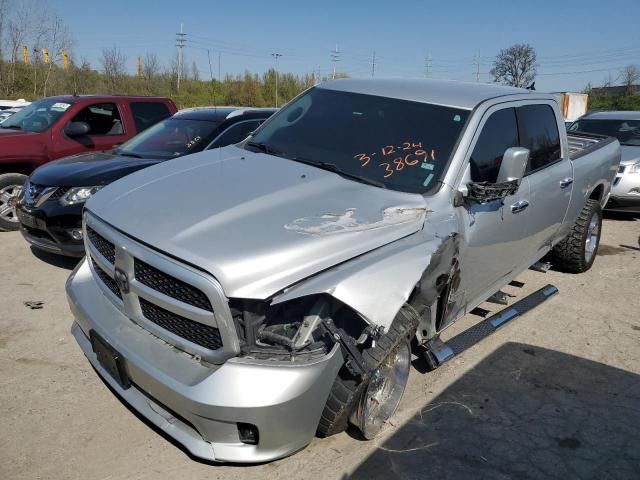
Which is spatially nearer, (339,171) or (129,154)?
(339,171)

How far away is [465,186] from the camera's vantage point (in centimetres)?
332

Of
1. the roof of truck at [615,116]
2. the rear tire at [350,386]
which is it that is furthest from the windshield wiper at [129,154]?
the roof of truck at [615,116]

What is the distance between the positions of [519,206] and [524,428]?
5.21 ft

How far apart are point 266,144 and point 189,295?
6.14ft

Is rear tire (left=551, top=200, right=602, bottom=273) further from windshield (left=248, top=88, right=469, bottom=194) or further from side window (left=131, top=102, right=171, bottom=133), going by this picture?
side window (left=131, top=102, right=171, bottom=133)

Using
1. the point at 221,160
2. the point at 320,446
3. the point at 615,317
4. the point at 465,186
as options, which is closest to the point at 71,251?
the point at 221,160

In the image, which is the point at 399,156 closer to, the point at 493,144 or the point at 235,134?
the point at 493,144

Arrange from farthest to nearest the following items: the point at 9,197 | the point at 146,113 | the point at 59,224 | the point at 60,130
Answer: the point at 146,113, the point at 60,130, the point at 9,197, the point at 59,224

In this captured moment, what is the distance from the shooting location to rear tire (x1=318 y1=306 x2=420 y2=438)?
8.28ft

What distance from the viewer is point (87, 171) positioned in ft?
17.2

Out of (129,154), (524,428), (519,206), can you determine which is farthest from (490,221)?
(129,154)

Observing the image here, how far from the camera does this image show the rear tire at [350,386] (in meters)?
2.52

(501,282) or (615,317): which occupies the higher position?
(501,282)

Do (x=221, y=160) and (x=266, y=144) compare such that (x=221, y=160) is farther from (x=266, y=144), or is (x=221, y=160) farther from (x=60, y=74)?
(x=60, y=74)
